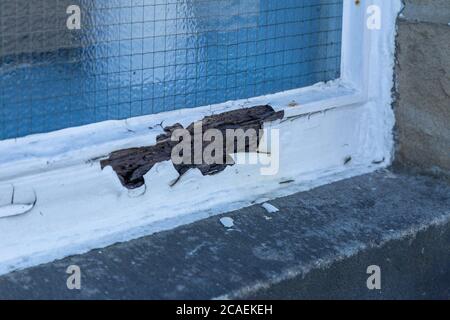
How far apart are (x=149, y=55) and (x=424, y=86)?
30.9 inches

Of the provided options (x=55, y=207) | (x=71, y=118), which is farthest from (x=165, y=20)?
(x=55, y=207)

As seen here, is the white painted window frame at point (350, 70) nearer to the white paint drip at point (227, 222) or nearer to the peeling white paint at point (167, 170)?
the peeling white paint at point (167, 170)

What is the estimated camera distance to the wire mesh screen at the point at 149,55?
201 centimetres

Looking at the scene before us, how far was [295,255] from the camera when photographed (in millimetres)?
2090

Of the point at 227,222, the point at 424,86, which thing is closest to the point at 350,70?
the point at 424,86

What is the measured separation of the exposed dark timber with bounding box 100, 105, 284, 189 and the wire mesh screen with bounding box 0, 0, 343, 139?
0.06 metres

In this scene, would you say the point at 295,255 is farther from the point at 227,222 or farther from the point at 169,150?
the point at 169,150

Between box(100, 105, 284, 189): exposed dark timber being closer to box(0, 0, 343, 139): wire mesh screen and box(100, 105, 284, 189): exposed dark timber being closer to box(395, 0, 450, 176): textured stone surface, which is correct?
box(0, 0, 343, 139): wire mesh screen

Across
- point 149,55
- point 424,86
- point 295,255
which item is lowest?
point 295,255

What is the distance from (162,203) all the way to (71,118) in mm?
319

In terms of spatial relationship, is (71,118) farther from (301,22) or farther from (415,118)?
(415,118)

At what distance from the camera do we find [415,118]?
2551 millimetres

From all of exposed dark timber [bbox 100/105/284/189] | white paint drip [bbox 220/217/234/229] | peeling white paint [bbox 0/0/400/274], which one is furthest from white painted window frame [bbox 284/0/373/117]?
white paint drip [bbox 220/217/234/229]

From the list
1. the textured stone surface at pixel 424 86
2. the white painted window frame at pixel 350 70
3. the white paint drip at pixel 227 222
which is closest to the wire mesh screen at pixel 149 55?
the white painted window frame at pixel 350 70
